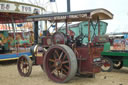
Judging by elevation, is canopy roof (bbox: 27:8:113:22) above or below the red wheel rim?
above

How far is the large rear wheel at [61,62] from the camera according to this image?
4.97 meters

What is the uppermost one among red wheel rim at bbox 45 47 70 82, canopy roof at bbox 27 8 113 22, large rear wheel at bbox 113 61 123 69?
canopy roof at bbox 27 8 113 22

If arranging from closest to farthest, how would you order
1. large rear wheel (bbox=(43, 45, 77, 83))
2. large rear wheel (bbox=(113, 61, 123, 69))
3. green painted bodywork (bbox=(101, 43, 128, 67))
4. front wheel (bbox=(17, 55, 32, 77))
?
1. large rear wheel (bbox=(43, 45, 77, 83))
2. front wheel (bbox=(17, 55, 32, 77))
3. green painted bodywork (bbox=(101, 43, 128, 67))
4. large rear wheel (bbox=(113, 61, 123, 69))

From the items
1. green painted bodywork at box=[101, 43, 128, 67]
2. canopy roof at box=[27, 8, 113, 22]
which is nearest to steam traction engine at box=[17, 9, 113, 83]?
canopy roof at box=[27, 8, 113, 22]

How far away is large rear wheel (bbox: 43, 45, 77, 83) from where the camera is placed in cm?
497

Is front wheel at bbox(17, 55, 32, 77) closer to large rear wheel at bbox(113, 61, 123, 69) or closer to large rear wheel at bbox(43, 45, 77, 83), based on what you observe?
large rear wheel at bbox(43, 45, 77, 83)

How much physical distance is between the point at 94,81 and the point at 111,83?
507 mm

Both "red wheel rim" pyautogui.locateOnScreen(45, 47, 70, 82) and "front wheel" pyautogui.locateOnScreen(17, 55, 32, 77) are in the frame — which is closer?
"red wheel rim" pyautogui.locateOnScreen(45, 47, 70, 82)

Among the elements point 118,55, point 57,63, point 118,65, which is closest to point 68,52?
point 57,63

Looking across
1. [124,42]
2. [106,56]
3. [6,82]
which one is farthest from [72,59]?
[124,42]

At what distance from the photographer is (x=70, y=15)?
210 inches

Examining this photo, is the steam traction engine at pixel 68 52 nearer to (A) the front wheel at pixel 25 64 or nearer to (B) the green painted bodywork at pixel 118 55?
(A) the front wheel at pixel 25 64

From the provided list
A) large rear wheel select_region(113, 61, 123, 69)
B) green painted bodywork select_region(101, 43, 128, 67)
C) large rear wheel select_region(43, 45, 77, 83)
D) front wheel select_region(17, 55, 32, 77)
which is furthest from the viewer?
large rear wheel select_region(113, 61, 123, 69)

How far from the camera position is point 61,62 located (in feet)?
17.4
